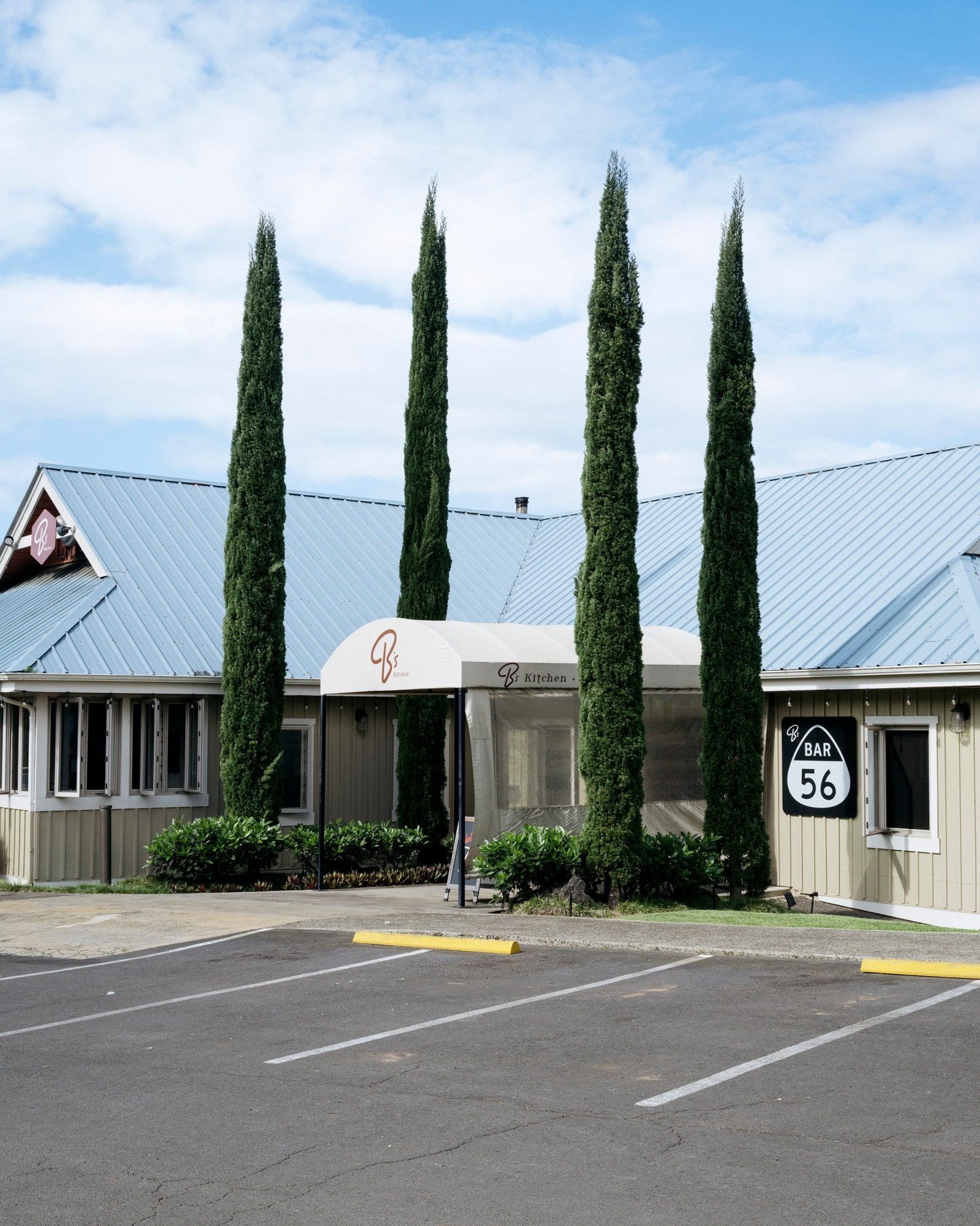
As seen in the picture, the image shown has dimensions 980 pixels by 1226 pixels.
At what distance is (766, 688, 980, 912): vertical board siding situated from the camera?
15.5m

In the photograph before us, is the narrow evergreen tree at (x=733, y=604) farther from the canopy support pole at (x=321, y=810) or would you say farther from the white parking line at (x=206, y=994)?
the white parking line at (x=206, y=994)

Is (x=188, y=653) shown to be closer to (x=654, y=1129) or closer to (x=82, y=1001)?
(x=82, y=1001)

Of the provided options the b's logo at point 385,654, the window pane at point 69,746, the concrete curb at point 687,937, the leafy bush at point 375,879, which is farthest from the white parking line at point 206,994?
the window pane at point 69,746

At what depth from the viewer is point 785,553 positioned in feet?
68.5

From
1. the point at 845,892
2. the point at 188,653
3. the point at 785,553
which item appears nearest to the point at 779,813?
the point at 845,892

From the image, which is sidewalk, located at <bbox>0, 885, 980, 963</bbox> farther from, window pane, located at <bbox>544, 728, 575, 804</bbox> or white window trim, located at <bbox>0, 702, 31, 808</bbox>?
white window trim, located at <bbox>0, 702, 31, 808</bbox>

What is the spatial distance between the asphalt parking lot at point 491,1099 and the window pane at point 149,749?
8.69 metres

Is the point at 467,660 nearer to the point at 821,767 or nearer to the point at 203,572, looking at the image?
the point at 821,767

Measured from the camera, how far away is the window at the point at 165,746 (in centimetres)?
1991

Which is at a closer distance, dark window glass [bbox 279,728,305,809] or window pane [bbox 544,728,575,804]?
window pane [bbox 544,728,575,804]

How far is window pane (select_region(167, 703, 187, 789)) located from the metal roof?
962 millimetres

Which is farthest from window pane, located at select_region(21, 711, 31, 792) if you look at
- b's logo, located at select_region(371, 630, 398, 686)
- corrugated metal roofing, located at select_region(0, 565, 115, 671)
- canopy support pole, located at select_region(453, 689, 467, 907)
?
canopy support pole, located at select_region(453, 689, 467, 907)

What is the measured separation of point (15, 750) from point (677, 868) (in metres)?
10.2

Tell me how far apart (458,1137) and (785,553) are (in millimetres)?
15516
